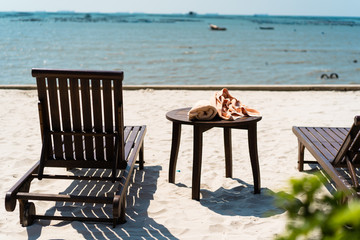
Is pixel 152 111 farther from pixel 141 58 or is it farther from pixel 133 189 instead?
pixel 141 58

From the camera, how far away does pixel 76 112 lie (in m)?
3.56

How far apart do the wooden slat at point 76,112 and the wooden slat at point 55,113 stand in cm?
14

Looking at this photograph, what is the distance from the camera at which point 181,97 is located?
937cm

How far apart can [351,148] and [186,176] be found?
1843mm

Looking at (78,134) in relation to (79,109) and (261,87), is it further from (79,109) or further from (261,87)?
(261,87)

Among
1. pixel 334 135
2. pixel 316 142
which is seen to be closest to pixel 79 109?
pixel 316 142

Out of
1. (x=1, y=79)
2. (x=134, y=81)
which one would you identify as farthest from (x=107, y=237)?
(x=1, y=79)

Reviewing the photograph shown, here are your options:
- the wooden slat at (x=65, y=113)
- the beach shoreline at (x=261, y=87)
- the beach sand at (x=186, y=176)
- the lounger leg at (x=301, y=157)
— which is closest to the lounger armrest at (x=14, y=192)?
the beach sand at (x=186, y=176)

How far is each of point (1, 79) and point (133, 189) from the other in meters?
15.7

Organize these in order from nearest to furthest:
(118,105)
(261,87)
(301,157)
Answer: (118,105), (301,157), (261,87)

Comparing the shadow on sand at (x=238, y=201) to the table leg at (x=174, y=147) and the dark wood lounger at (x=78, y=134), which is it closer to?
the table leg at (x=174, y=147)

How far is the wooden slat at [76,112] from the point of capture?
3453 mm

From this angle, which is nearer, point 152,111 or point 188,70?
point 152,111

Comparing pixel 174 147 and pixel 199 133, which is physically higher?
pixel 199 133
